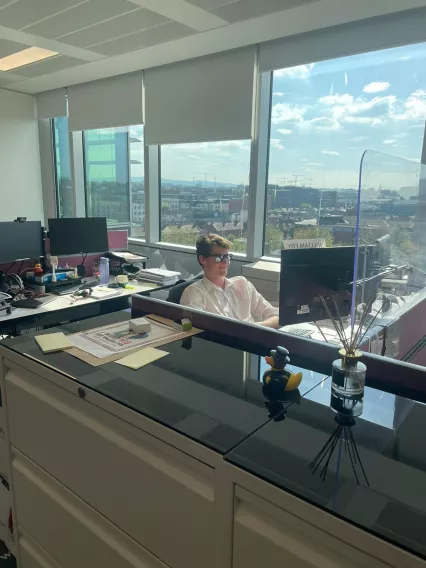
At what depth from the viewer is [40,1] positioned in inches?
112

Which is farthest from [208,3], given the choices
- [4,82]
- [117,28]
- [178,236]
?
[4,82]

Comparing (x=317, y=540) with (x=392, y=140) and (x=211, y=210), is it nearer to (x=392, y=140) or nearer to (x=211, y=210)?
(x=392, y=140)

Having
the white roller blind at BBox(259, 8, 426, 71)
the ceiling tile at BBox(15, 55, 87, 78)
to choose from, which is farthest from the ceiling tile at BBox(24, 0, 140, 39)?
the white roller blind at BBox(259, 8, 426, 71)

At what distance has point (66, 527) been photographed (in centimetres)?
126

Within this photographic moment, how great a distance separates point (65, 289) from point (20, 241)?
49 cm

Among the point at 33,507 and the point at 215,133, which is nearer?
the point at 33,507

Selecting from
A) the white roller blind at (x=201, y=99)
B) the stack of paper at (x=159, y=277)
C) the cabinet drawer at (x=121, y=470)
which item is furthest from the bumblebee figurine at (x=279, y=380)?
the white roller blind at (x=201, y=99)

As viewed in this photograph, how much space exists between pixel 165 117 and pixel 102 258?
5.71ft

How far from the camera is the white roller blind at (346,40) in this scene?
2.89 metres

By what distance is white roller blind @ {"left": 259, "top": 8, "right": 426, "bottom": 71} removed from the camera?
9.50 ft

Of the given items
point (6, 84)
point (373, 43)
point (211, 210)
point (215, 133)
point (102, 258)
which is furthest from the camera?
point (6, 84)

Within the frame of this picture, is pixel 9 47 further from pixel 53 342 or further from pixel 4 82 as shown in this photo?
pixel 53 342

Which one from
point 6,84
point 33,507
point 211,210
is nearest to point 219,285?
point 33,507

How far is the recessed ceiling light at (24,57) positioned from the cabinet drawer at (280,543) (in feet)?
14.3
